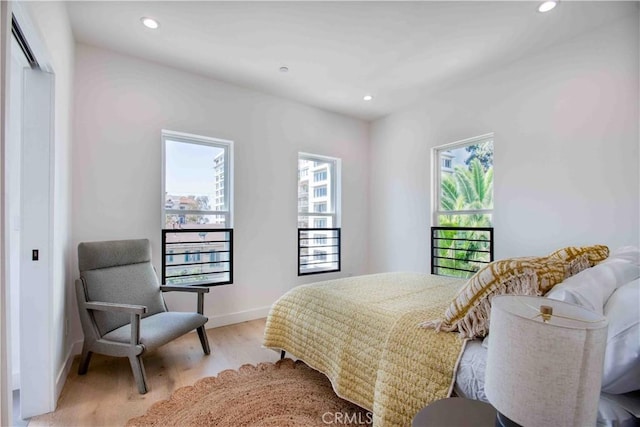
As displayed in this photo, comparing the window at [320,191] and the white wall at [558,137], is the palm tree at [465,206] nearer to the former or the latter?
the white wall at [558,137]

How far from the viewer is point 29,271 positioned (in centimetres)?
182

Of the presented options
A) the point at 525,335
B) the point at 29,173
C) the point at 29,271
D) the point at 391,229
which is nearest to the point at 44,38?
the point at 29,173

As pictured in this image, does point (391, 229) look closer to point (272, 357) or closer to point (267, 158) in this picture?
point (267, 158)

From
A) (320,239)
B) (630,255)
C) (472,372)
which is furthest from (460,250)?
(472,372)

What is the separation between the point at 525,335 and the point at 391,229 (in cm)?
361

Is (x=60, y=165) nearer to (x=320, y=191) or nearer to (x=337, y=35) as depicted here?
(x=337, y=35)

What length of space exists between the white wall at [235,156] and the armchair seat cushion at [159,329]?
26.7 inches

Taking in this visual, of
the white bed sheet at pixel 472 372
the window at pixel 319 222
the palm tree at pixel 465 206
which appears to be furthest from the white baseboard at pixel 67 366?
the palm tree at pixel 465 206

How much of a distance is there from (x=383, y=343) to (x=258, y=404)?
35.9 inches

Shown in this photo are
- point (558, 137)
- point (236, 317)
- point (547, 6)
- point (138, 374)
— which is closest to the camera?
point (138, 374)

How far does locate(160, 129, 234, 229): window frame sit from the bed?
1484mm

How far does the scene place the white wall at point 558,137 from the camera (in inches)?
92.4

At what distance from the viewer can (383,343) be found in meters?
1.61

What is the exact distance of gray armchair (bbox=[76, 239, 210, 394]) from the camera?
2.11 metres
